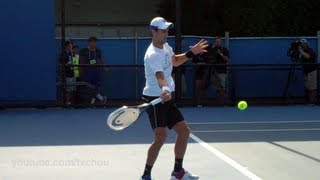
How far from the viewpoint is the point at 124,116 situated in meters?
6.91

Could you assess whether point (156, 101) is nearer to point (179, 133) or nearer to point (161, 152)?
point (179, 133)

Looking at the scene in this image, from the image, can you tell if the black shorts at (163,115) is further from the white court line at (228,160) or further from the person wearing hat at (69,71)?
the person wearing hat at (69,71)

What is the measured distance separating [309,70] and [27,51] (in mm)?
7951

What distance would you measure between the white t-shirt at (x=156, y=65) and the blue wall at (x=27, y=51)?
9237mm

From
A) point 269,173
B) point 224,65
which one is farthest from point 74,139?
point 224,65

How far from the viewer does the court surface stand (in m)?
7.73

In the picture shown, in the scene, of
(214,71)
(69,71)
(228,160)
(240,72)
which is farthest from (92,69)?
(228,160)

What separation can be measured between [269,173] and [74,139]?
4289 millimetres

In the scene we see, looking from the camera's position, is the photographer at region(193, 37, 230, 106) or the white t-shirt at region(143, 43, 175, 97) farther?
the photographer at region(193, 37, 230, 106)

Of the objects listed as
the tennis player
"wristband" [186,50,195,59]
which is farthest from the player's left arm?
the tennis player

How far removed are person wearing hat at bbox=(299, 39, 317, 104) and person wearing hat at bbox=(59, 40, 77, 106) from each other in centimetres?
655

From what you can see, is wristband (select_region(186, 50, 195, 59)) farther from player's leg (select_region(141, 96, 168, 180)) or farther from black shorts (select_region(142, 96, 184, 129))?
player's leg (select_region(141, 96, 168, 180))

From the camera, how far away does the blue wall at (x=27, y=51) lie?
1556 cm

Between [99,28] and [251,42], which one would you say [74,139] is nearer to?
[251,42]
